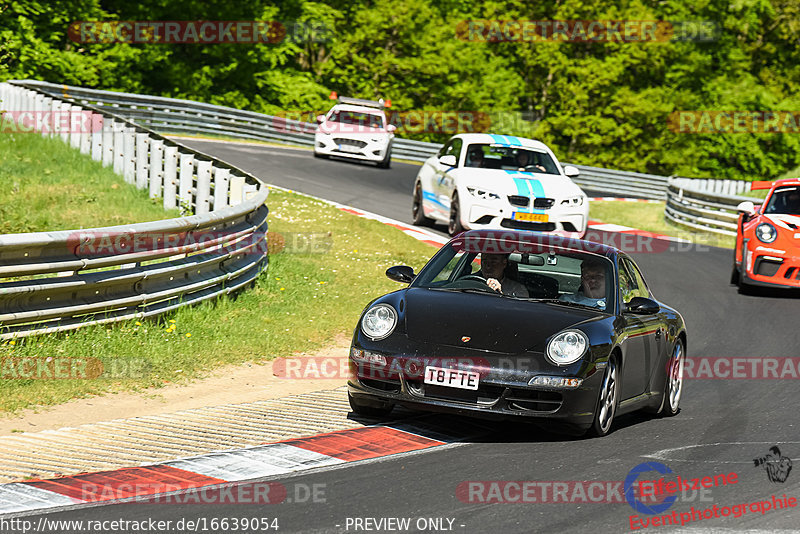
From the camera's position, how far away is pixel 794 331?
43.8 ft

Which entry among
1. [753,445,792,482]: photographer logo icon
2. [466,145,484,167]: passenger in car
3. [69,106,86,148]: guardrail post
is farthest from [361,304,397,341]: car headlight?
Answer: [69,106,86,148]: guardrail post

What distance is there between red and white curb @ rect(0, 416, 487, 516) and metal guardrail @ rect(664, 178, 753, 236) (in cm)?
1840

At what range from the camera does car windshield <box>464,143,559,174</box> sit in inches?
684

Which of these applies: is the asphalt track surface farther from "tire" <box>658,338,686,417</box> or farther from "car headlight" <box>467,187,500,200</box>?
"car headlight" <box>467,187,500,200</box>

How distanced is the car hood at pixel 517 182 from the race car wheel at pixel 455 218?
1.23 ft

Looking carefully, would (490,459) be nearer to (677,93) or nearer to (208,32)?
(208,32)

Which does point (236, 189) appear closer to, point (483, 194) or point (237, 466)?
point (483, 194)

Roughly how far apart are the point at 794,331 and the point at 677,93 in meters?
42.4

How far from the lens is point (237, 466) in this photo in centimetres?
631

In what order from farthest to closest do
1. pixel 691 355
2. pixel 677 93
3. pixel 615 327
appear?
1. pixel 677 93
2. pixel 691 355
3. pixel 615 327

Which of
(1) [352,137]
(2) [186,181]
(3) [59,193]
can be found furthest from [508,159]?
(1) [352,137]

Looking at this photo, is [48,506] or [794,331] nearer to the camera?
[48,506]

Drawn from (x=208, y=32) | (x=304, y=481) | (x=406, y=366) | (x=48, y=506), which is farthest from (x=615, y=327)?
(x=208, y=32)

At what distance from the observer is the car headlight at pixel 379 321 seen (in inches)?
294
